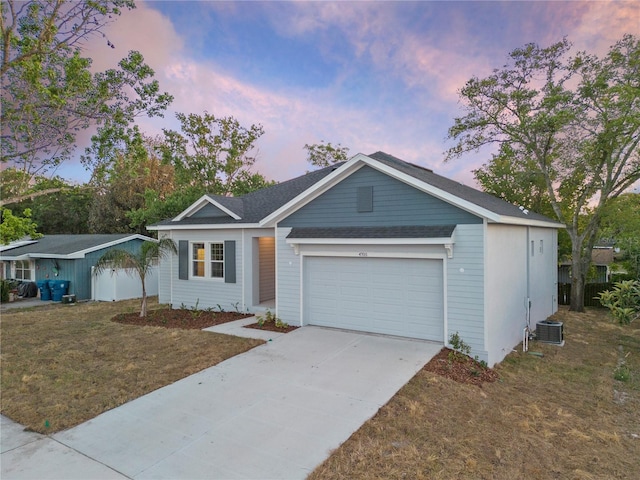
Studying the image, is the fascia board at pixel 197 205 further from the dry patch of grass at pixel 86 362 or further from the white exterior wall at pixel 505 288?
the white exterior wall at pixel 505 288

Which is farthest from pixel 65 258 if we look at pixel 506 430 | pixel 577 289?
pixel 577 289

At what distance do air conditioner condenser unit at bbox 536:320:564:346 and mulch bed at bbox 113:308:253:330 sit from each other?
340 inches

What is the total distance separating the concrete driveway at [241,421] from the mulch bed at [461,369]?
0.80 feet

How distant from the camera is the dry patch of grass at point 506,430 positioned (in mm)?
4074

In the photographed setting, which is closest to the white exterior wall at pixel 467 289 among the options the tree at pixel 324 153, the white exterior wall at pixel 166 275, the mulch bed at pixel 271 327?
the mulch bed at pixel 271 327

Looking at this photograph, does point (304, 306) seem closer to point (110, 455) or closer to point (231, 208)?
point (231, 208)

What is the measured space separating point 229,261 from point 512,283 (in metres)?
8.68

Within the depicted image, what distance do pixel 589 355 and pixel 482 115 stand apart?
1273 cm

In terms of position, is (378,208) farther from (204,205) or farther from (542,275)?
(204,205)

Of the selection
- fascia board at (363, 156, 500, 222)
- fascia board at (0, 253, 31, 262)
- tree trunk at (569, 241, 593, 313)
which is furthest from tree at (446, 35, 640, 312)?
fascia board at (0, 253, 31, 262)

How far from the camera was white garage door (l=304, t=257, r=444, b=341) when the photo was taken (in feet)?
27.6

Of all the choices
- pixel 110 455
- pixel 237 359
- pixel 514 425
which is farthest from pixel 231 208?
pixel 514 425

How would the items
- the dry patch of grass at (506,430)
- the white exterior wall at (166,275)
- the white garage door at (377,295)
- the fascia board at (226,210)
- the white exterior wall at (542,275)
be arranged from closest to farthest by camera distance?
the dry patch of grass at (506,430) < the white garage door at (377,295) < the white exterior wall at (542,275) < the fascia board at (226,210) < the white exterior wall at (166,275)

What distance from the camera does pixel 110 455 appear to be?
14.1ft
